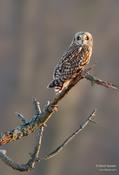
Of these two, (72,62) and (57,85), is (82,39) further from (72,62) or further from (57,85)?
(57,85)

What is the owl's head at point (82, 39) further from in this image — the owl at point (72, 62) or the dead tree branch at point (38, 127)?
the dead tree branch at point (38, 127)

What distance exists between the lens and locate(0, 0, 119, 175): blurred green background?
2222 cm

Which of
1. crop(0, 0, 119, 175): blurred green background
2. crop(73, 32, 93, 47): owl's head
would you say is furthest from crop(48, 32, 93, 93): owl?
crop(0, 0, 119, 175): blurred green background

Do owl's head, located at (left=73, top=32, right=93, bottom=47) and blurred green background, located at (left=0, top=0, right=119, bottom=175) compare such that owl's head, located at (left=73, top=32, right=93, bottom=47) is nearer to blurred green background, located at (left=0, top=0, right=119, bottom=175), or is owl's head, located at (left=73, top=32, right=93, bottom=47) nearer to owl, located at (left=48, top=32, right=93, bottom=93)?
owl, located at (left=48, top=32, right=93, bottom=93)

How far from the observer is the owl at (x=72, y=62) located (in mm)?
7465

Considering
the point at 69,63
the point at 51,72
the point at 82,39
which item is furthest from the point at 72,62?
the point at 51,72

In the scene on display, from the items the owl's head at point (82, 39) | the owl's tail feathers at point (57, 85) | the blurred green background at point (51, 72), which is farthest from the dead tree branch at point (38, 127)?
the blurred green background at point (51, 72)

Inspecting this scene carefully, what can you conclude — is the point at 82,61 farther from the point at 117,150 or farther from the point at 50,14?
the point at 50,14

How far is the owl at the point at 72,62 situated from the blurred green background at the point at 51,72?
12.8m

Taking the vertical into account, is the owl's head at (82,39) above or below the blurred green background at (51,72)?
above

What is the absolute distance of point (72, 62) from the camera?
7.81 meters

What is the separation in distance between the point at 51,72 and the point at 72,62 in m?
14.3

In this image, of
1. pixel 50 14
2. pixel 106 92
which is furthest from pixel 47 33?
pixel 106 92

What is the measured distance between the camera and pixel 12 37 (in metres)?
24.4
